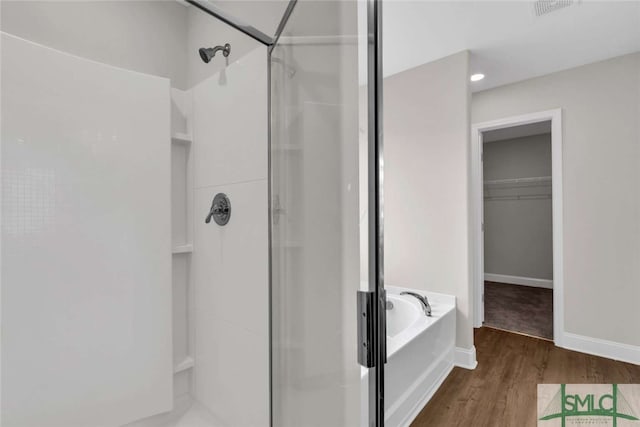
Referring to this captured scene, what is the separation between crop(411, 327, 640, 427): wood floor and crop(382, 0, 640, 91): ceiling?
2213mm

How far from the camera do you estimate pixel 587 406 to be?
161cm

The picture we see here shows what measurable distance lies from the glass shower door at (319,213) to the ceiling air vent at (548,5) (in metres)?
1.73

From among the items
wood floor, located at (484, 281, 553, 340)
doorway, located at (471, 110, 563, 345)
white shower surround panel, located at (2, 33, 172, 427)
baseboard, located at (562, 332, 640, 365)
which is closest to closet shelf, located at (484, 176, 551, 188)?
doorway, located at (471, 110, 563, 345)

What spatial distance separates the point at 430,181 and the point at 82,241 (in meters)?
2.12

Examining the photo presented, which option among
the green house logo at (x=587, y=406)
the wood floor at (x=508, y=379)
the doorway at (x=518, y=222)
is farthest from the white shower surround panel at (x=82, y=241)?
the doorway at (x=518, y=222)

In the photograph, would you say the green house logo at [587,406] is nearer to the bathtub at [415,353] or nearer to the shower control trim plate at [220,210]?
the bathtub at [415,353]

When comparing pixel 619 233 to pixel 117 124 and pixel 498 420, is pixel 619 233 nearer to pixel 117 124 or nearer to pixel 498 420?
pixel 498 420

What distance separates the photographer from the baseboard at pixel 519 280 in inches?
159

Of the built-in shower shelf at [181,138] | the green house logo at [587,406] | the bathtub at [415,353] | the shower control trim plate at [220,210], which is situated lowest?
the green house logo at [587,406]

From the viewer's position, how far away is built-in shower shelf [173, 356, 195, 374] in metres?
1.21

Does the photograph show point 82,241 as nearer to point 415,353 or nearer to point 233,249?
point 233,249

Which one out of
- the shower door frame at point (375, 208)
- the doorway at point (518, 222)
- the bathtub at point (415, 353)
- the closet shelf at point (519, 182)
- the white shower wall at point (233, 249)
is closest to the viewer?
the shower door frame at point (375, 208)

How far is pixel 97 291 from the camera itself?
3.46ft

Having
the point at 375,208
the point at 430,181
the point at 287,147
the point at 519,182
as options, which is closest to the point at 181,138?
the point at 287,147
